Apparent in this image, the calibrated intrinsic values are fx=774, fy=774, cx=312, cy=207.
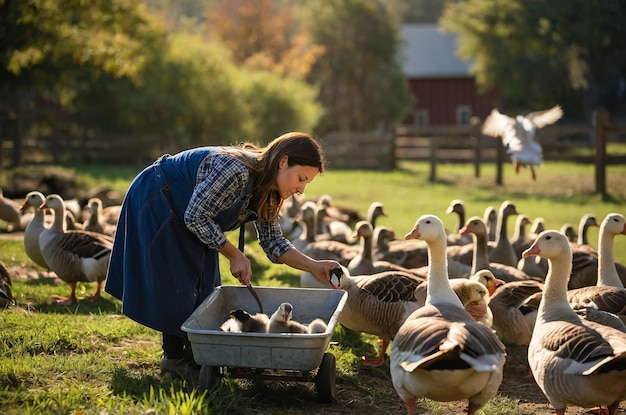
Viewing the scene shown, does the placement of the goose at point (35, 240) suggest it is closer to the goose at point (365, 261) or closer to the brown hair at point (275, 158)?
the goose at point (365, 261)

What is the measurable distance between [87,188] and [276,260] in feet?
49.8

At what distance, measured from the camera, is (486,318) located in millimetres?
6699

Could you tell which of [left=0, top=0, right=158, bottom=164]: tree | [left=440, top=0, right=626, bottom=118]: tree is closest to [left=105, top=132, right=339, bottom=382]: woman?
[left=0, top=0, right=158, bottom=164]: tree

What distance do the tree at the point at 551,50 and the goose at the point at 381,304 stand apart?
3427cm

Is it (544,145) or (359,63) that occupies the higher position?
(359,63)

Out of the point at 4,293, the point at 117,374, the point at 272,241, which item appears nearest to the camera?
the point at 117,374

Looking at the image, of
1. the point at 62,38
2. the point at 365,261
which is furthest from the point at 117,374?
the point at 62,38

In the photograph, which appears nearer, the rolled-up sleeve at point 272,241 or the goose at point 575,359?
the goose at point 575,359

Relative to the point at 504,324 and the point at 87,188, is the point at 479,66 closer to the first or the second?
the point at 87,188

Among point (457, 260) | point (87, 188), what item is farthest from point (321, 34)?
point (457, 260)

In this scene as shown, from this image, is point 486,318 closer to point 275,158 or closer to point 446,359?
point 446,359

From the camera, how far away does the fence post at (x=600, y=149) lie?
1950 cm

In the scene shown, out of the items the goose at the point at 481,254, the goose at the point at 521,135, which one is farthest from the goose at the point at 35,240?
the goose at the point at 521,135

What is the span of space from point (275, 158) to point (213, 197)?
1.60 ft
